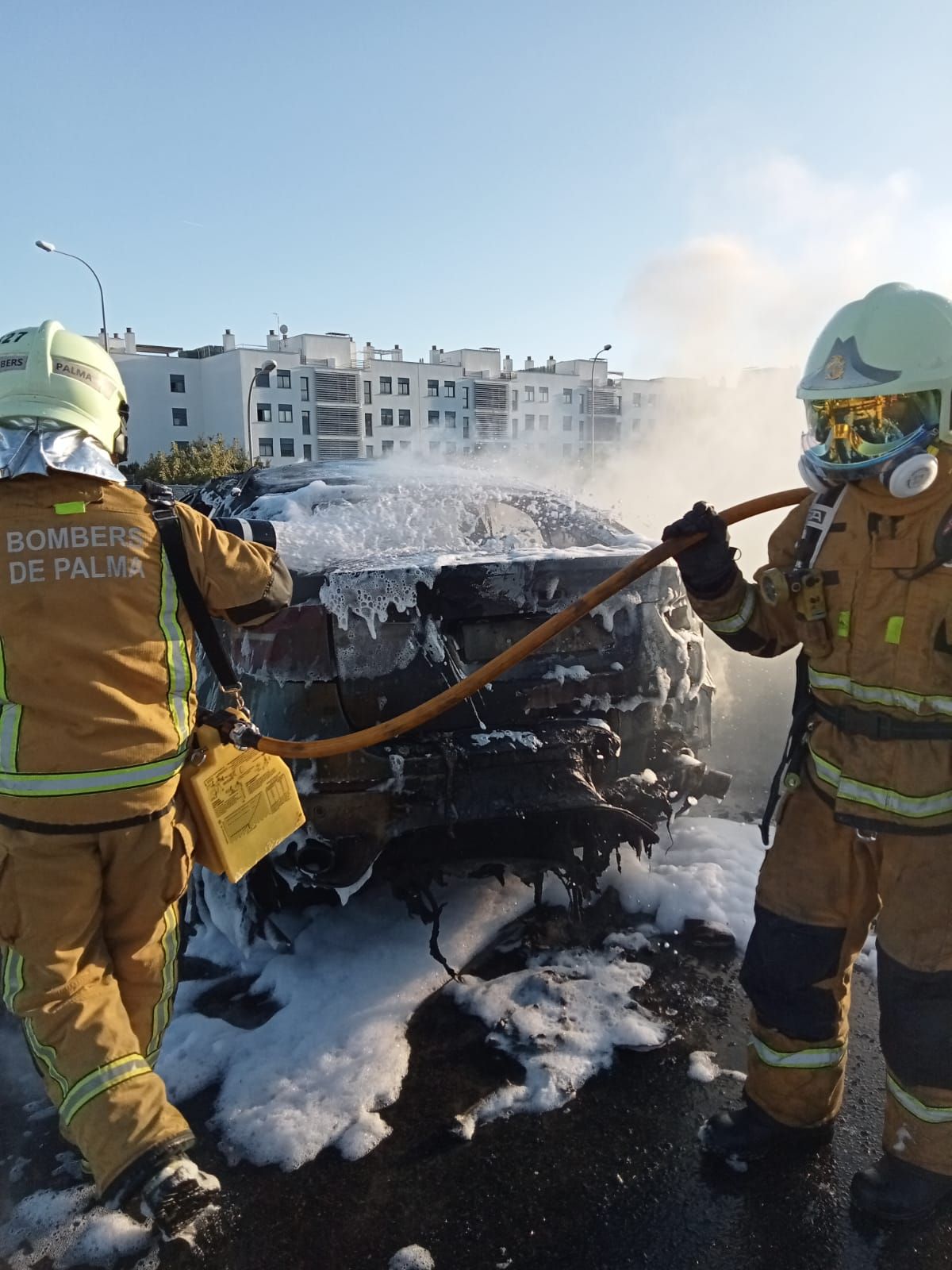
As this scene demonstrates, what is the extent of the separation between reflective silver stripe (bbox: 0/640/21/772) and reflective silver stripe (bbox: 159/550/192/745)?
1.10ft

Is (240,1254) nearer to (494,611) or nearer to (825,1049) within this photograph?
(825,1049)

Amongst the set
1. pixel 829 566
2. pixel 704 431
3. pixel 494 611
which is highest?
pixel 704 431

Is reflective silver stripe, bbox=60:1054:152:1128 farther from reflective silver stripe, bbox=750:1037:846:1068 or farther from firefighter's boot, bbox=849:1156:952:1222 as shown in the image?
firefighter's boot, bbox=849:1156:952:1222

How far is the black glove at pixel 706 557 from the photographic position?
7.23 feet

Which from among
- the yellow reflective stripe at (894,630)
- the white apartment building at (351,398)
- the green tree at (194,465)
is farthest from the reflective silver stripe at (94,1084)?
the white apartment building at (351,398)

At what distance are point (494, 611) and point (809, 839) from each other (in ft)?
3.98

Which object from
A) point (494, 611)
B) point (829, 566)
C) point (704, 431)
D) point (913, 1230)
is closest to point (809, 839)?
point (829, 566)

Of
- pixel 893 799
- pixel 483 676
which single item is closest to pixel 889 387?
pixel 893 799

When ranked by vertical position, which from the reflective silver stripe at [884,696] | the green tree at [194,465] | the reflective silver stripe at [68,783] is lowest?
the reflective silver stripe at [68,783]

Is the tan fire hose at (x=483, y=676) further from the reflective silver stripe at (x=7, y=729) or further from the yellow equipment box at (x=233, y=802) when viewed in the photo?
the reflective silver stripe at (x=7, y=729)

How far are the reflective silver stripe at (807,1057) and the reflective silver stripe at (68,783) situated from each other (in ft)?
5.45

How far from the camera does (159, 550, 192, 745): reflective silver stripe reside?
2.19 metres

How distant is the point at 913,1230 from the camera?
2014mm

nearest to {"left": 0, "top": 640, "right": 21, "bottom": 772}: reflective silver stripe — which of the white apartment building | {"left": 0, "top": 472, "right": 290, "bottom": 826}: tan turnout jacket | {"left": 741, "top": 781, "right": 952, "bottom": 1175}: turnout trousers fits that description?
{"left": 0, "top": 472, "right": 290, "bottom": 826}: tan turnout jacket
